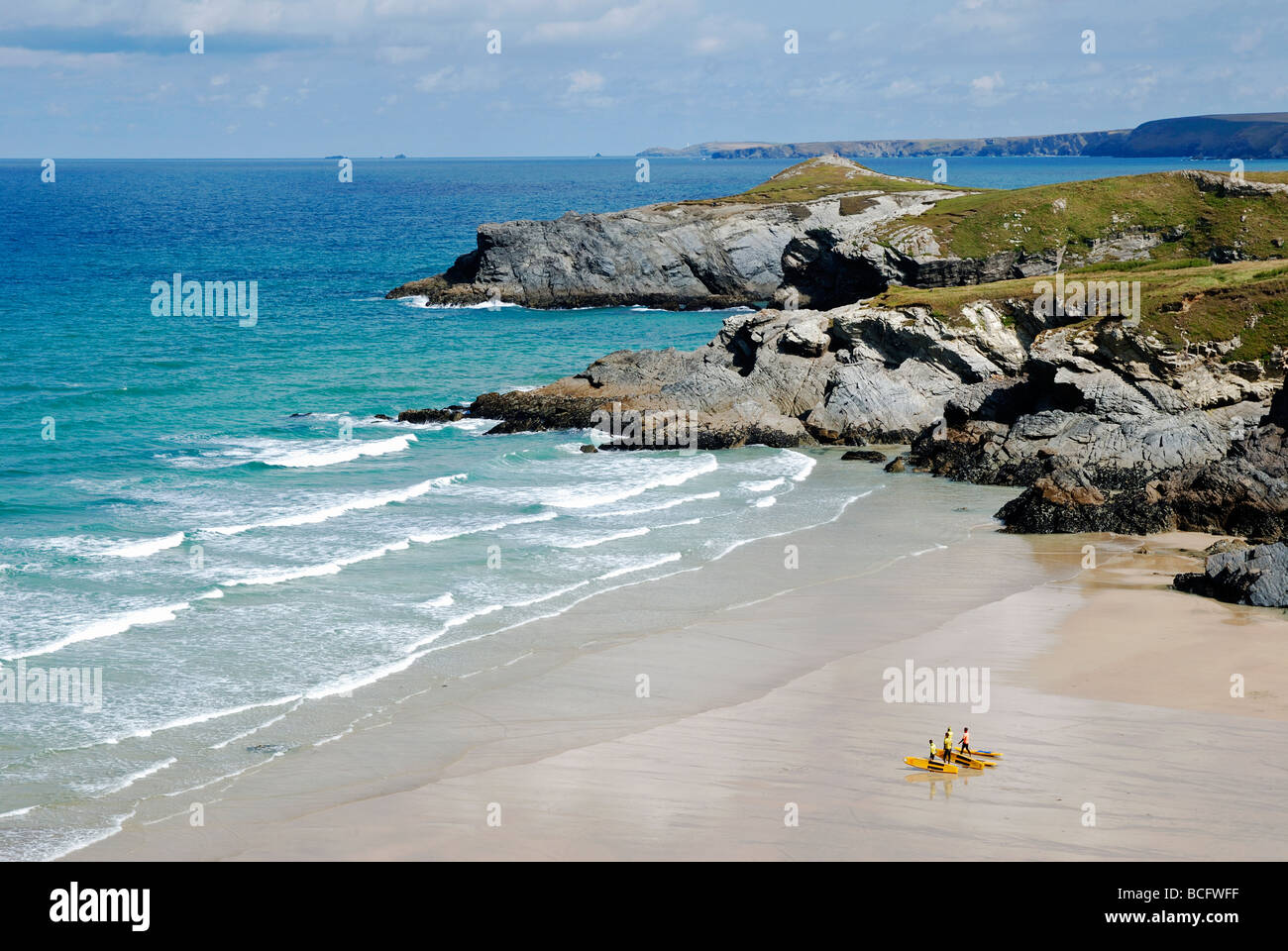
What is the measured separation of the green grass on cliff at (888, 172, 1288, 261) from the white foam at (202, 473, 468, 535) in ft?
100.0

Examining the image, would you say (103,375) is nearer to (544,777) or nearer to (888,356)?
(888,356)

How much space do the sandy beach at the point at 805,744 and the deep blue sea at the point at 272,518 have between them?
1.63 m

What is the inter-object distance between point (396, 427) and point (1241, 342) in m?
28.7

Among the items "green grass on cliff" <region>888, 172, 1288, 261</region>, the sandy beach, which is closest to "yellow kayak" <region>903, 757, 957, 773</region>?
the sandy beach

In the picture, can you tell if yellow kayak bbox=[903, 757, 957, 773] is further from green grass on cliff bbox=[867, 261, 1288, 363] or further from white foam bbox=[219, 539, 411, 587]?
green grass on cliff bbox=[867, 261, 1288, 363]

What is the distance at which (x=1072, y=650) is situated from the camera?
2191 cm

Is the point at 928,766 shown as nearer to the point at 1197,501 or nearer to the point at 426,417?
the point at 1197,501

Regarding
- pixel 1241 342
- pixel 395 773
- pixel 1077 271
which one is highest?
pixel 1077 271

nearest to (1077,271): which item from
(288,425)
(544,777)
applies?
(288,425)

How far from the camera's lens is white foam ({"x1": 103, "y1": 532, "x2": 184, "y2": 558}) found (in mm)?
28312

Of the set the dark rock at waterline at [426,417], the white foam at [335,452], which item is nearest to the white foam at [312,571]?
the white foam at [335,452]

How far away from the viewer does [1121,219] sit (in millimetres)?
56750

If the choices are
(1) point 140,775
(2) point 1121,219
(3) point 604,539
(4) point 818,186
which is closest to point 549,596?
(3) point 604,539

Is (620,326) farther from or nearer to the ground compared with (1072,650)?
farther from the ground
